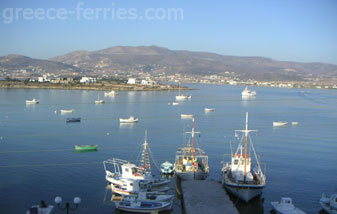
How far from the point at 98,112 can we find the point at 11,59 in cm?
8571

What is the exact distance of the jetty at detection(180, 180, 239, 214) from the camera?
197 inches

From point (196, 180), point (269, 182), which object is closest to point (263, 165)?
point (269, 182)

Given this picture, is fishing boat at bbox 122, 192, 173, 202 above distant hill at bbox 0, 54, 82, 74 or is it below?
below

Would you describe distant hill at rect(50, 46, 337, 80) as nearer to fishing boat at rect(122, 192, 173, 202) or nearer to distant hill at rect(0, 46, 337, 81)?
distant hill at rect(0, 46, 337, 81)

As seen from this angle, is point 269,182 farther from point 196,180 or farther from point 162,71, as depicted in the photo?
point 162,71

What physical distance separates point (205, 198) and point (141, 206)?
930 millimetres

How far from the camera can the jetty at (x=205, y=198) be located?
500 cm

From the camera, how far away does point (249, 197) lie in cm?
575

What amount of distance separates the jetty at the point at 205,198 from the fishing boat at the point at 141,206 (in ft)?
1.06

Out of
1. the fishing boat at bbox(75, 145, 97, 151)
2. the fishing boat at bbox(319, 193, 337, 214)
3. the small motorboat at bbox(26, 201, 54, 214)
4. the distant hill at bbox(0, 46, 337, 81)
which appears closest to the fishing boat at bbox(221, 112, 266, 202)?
the fishing boat at bbox(319, 193, 337, 214)

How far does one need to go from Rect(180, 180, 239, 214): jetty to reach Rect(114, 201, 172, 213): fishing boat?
324 mm

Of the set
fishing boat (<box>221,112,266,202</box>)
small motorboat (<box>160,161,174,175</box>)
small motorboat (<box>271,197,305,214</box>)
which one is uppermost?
fishing boat (<box>221,112,266,202</box>)

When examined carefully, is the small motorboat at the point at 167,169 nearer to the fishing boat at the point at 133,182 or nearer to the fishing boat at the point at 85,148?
the fishing boat at the point at 133,182

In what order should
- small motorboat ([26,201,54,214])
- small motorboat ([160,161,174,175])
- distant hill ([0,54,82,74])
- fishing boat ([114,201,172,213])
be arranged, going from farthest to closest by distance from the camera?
distant hill ([0,54,82,74])
small motorboat ([160,161,174,175])
fishing boat ([114,201,172,213])
small motorboat ([26,201,54,214])
